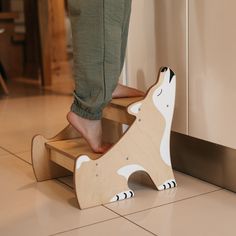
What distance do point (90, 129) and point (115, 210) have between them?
24 cm

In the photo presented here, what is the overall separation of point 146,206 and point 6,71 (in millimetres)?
2694

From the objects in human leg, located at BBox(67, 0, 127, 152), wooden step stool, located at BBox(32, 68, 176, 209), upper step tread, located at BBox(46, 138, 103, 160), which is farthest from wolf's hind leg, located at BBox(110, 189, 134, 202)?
human leg, located at BBox(67, 0, 127, 152)

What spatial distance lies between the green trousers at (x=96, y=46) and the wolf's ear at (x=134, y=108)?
75 millimetres

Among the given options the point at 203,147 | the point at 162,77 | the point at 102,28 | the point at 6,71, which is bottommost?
the point at 6,71

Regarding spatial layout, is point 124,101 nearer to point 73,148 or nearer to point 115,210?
point 73,148

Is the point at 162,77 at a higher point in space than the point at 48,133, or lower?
higher

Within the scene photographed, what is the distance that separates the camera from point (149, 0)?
1.61 metres

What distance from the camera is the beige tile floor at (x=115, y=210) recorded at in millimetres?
1220

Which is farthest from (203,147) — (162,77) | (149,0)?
(149,0)

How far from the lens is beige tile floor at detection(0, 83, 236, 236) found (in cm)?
122

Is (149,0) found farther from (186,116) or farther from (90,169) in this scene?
(90,169)

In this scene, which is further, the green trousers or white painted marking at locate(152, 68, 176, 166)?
white painted marking at locate(152, 68, 176, 166)

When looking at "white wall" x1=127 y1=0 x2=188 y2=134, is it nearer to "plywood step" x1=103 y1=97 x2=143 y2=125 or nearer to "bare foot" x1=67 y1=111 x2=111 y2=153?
"plywood step" x1=103 y1=97 x2=143 y2=125

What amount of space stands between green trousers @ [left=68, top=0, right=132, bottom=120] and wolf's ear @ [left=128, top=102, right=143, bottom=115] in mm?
75
